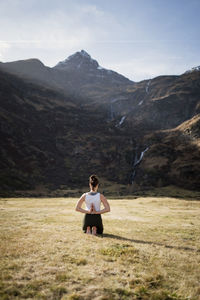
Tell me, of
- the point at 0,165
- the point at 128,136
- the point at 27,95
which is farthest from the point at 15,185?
the point at 27,95

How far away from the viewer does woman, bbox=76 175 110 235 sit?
11.8 meters

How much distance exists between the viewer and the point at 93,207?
11.8 meters

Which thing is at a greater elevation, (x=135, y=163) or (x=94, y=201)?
(x=135, y=163)

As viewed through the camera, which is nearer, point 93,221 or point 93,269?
point 93,269

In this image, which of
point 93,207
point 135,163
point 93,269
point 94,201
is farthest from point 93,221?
point 135,163

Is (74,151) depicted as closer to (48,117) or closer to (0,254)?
(48,117)

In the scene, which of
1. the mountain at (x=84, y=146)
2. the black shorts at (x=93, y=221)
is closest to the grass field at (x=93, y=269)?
the black shorts at (x=93, y=221)

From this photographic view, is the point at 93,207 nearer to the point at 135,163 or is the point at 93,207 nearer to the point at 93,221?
the point at 93,221

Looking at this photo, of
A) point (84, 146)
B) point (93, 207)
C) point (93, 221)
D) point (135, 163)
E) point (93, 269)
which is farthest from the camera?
point (84, 146)

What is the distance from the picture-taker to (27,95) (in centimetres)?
16375

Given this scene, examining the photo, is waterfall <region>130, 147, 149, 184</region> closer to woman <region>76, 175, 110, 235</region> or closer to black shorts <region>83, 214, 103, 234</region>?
black shorts <region>83, 214, 103, 234</region>

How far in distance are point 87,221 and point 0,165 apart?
85.4 metres

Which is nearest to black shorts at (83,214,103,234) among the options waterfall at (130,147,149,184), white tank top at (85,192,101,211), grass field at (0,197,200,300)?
white tank top at (85,192,101,211)

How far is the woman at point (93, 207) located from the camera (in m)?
Result: 11.8
